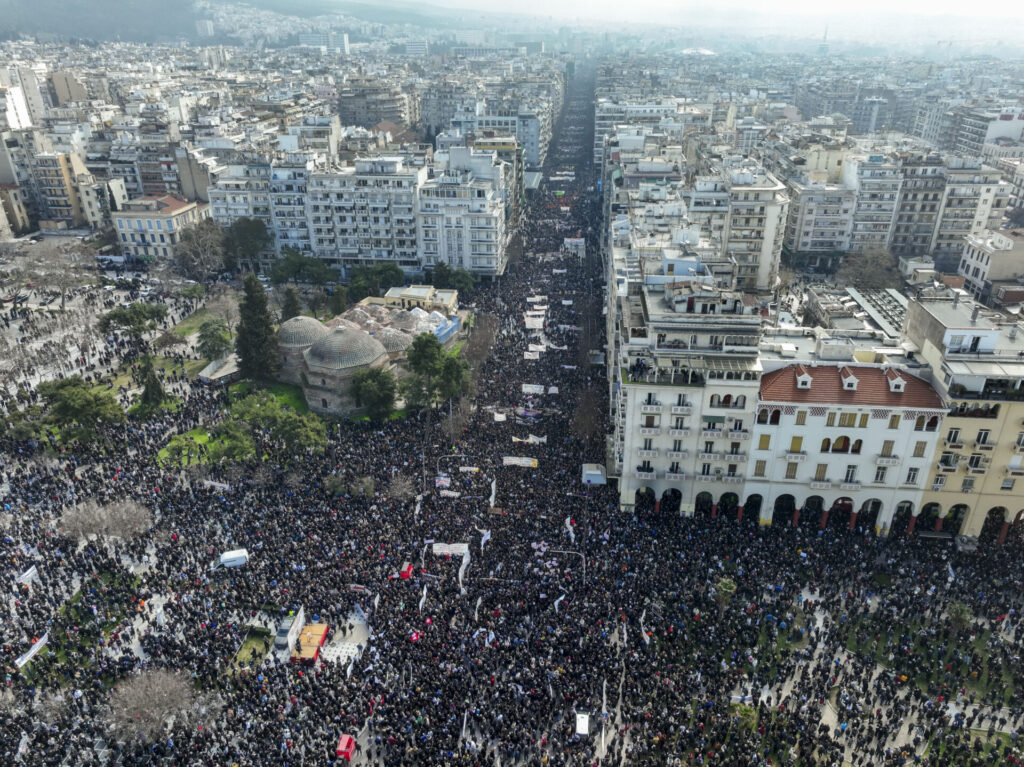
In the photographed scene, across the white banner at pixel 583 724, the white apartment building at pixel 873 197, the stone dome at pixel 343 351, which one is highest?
the white apartment building at pixel 873 197

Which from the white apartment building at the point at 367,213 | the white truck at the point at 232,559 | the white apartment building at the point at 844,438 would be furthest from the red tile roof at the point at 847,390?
the white apartment building at the point at 367,213

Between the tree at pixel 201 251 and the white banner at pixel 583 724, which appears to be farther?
the tree at pixel 201 251

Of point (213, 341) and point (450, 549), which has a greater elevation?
point (213, 341)

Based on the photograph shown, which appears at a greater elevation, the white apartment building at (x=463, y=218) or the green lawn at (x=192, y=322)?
the white apartment building at (x=463, y=218)

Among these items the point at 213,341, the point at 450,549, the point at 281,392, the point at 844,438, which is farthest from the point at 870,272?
the point at 213,341

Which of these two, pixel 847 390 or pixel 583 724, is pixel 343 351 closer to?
pixel 583 724

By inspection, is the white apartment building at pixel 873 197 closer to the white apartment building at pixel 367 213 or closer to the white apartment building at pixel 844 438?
the white apartment building at pixel 367 213
